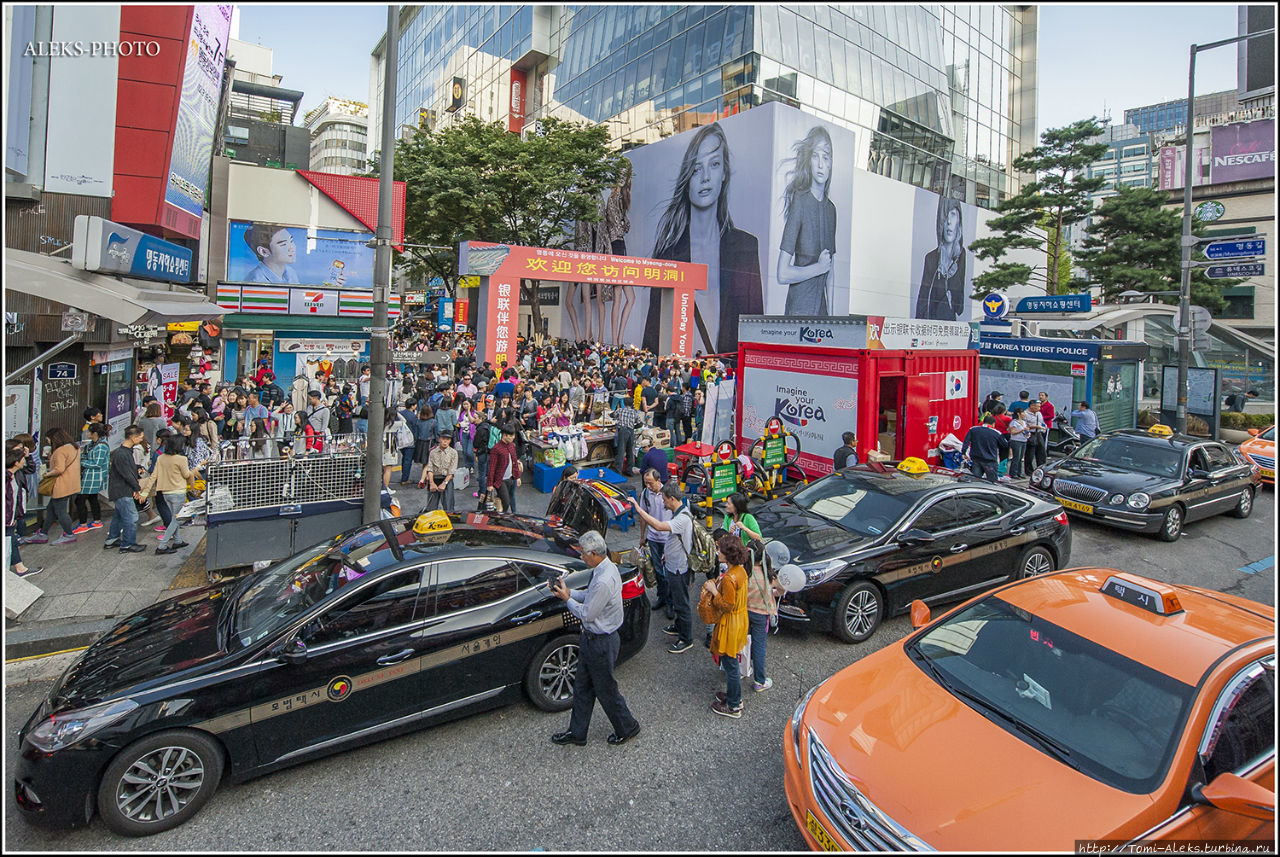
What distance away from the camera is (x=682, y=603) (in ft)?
21.8

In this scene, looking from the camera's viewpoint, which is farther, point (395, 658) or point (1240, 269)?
point (1240, 269)

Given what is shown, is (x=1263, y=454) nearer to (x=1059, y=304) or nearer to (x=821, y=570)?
(x=1059, y=304)

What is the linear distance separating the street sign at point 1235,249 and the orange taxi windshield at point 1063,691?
15.2 meters

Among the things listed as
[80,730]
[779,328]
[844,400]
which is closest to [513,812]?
[80,730]

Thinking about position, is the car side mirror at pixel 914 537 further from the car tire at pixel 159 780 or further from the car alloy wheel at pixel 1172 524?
the car tire at pixel 159 780

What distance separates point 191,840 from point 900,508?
6578 millimetres

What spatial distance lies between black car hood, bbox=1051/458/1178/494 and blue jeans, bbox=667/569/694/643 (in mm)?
7910

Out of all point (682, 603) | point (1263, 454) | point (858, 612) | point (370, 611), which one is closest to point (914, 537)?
point (858, 612)

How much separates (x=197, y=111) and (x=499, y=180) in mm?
16909

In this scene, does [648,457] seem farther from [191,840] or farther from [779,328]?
[191,840]

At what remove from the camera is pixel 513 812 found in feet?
14.2

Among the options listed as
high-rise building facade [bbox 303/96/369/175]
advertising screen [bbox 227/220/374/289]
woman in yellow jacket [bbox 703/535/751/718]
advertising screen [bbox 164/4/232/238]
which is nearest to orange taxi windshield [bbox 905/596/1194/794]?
woman in yellow jacket [bbox 703/535/751/718]

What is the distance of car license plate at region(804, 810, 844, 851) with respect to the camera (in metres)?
3.49

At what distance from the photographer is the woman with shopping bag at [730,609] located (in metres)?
5.25
